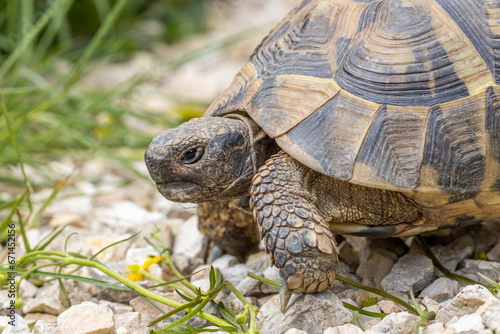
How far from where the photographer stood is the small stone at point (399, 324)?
5.65 feet

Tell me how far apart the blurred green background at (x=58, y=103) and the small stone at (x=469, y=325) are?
1.87m

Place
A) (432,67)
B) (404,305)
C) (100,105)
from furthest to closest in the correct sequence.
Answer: (100,105)
(432,67)
(404,305)

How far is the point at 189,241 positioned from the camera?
10.2ft

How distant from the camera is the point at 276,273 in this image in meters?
2.49

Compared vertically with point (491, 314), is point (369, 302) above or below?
below

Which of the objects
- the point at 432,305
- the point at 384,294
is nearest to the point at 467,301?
the point at 432,305

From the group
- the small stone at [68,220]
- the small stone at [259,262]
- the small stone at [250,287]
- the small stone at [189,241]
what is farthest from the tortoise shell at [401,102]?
the small stone at [68,220]

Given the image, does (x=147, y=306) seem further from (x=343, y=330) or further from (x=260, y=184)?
(x=343, y=330)

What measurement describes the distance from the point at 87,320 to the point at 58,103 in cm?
290

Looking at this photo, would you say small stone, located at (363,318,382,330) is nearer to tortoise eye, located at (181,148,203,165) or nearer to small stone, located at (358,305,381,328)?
small stone, located at (358,305,381,328)

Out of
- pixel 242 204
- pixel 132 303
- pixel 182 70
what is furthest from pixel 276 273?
pixel 182 70

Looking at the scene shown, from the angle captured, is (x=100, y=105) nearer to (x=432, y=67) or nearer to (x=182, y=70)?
(x=432, y=67)

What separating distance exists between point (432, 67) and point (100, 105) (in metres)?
2.68

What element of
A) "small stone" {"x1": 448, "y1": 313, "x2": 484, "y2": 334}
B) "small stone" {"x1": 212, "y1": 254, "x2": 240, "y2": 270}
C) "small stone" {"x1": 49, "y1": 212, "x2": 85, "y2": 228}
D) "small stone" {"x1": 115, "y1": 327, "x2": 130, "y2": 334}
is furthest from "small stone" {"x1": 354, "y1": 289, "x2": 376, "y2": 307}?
"small stone" {"x1": 49, "y1": 212, "x2": 85, "y2": 228}
